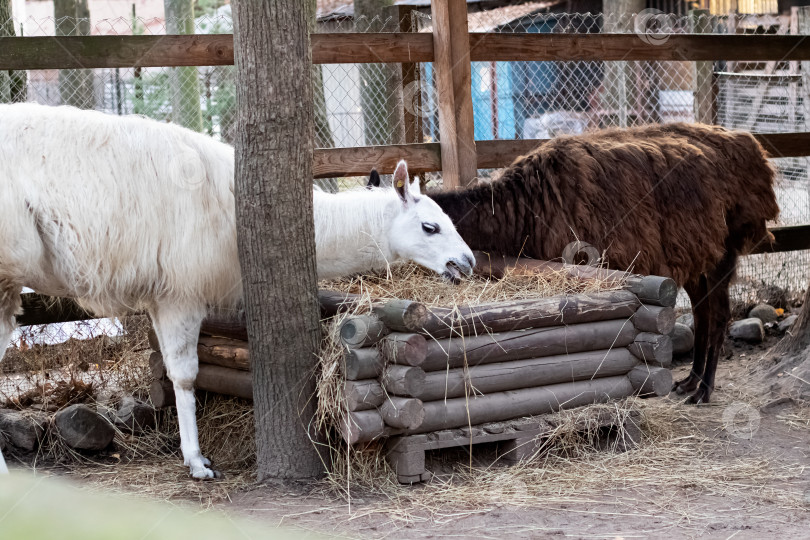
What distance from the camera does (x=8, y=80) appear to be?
625 centimetres

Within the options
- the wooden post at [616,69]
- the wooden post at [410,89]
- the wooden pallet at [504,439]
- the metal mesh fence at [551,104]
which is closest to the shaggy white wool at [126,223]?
the metal mesh fence at [551,104]

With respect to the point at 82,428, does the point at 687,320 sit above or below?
below

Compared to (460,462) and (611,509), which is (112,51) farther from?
(611,509)

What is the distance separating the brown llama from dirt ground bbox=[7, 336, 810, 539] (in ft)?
3.71

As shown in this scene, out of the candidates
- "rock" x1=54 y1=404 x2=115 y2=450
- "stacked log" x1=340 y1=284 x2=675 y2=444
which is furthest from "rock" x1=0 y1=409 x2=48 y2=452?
"stacked log" x1=340 y1=284 x2=675 y2=444

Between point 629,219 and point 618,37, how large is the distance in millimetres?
1607

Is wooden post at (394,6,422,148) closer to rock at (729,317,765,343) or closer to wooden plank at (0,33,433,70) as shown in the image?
wooden plank at (0,33,433,70)

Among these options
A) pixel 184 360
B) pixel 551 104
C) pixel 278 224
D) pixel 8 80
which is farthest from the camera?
pixel 551 104

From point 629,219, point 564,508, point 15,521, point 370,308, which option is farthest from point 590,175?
point 15,521

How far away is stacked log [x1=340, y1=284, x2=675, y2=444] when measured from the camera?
3.96 m

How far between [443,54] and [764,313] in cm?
365

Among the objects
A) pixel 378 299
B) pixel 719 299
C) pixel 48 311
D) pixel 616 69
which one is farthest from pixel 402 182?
pixel 616 69

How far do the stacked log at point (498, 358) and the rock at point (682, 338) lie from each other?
89.6 inches

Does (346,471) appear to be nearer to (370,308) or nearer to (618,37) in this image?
(370,308)
